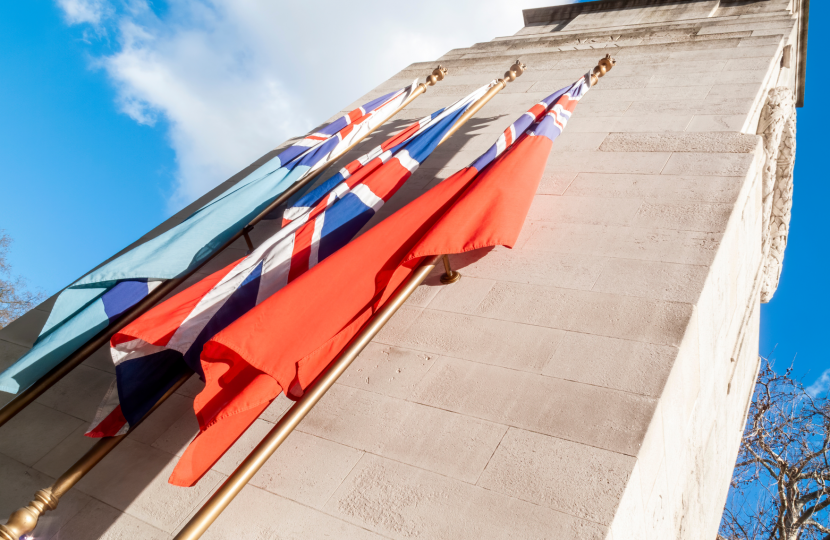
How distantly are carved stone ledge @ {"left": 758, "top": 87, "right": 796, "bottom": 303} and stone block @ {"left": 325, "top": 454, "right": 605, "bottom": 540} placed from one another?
6.42 meters

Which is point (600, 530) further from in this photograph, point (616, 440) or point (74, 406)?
point (74, 406)

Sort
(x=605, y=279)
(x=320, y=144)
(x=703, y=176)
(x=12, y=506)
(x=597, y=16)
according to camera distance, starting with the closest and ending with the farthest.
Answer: (x=12, y=506), (x=605, y=279), (x=703, y=176), (x=320, y=144), (x=597, y=16)

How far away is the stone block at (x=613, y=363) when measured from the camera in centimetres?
400

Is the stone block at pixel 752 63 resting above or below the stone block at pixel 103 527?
below

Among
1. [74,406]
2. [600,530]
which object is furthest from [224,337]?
[74,406]

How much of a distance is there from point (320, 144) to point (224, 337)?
516cm

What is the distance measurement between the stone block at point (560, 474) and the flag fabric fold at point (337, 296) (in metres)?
1.55

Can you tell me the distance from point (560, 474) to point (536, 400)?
25.0 inches

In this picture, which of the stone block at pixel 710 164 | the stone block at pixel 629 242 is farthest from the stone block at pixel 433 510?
the stone block at pixel 710 164

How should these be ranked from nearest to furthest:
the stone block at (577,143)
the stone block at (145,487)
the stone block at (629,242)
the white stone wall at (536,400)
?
1. the white stone wall at (536,400)
2. the stone block at (145,487)
3. the stone block at (629,242)
4. the stone block at (577,143)

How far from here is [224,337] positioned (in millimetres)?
3688

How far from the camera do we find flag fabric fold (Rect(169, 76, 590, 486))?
12.2ft

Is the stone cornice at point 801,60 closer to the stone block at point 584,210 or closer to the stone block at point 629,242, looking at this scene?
the stone block at point 584,210

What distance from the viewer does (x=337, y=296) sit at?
14.4ft
